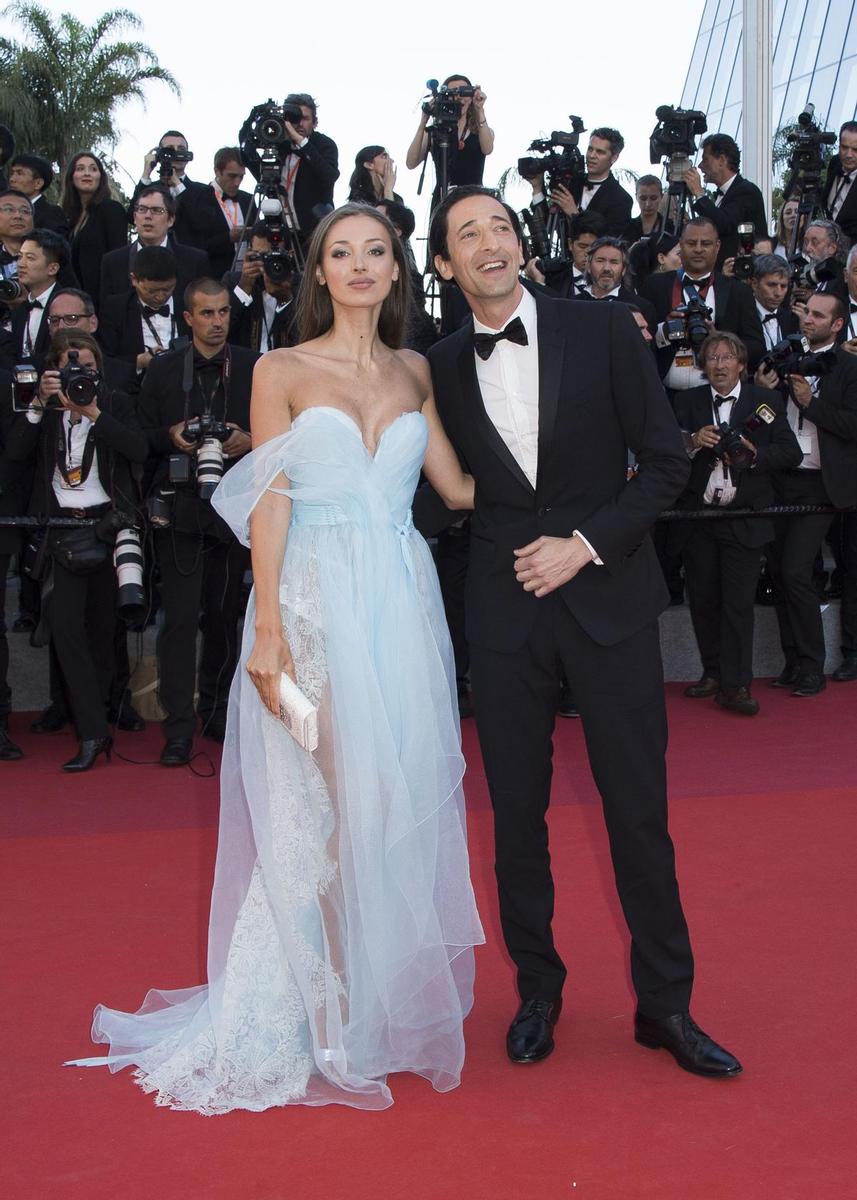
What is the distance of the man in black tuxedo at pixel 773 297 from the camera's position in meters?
7.77

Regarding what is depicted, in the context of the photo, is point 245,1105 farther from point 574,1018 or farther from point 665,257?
point 665,257

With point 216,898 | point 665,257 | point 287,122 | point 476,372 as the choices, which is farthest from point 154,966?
point 665,257

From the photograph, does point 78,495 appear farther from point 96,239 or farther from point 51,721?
point 96,239

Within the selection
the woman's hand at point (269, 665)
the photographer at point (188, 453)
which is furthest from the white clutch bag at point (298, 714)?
the photographer at point (188, 453)

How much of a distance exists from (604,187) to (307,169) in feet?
6.39

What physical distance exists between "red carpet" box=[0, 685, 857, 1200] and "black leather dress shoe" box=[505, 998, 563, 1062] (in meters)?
0.04

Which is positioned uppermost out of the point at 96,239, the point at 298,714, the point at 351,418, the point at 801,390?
the point at 96,239

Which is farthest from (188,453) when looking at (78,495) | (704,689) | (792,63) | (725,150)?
(792,63)

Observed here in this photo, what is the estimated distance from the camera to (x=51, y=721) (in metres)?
6.99

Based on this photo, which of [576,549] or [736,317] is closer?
[576,549]

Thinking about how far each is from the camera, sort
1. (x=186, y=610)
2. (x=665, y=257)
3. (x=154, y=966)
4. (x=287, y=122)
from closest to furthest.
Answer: (x=154, y=966)
(x=186, y=610)
(x=287, y=122)
(x=665, y=257)

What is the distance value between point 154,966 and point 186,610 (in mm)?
2604

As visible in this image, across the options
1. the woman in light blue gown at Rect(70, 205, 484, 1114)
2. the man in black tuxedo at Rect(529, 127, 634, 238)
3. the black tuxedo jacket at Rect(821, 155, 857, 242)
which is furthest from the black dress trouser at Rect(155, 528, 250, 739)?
the black tuxedo jacket at Rect(821, 155, 857, 242)

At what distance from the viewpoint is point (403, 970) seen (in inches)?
124
